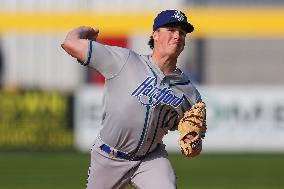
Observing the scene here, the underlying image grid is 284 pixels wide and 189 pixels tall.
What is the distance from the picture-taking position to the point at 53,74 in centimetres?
2834

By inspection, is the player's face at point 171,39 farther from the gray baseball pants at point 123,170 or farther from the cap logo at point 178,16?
the gray baseball pants at point 123,170

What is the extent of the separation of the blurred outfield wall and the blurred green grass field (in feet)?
19.2

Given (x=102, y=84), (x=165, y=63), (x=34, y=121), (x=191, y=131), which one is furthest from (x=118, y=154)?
(x=102, y=84)

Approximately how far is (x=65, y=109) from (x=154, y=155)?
1240 cm

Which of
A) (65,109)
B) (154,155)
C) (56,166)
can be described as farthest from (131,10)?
(154,155)

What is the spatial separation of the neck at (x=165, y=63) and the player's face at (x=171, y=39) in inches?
4.1

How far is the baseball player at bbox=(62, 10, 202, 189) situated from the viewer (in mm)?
7953

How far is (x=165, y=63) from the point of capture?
321 inches

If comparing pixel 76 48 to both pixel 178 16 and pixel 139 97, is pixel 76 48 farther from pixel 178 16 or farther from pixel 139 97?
pixel 178 16

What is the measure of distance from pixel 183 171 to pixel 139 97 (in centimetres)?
930

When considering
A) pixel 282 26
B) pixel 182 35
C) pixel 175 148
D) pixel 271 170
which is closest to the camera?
pixel 182 35

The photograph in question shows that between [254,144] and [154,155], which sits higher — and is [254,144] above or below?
below

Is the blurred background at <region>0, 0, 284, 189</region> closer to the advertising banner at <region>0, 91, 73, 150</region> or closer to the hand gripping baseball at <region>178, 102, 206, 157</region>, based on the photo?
the advertising banner at <region>0, 91, 73, 150</region>

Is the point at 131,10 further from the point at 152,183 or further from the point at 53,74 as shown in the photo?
the point at 152,183
